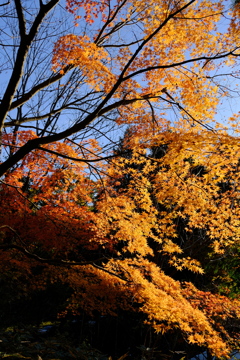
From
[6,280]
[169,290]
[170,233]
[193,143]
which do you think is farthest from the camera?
[170,233]

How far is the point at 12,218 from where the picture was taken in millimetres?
8727

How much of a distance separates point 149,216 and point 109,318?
3.90 metres

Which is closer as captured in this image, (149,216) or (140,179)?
(149,216)

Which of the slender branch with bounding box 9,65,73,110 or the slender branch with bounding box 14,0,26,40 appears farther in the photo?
the slender branch with bounding box 9,65,73,110

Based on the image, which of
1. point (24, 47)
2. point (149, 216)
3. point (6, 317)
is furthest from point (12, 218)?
point (24, 47)

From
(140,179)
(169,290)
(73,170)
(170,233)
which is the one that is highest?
(140,179)

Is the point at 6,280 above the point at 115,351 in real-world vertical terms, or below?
above

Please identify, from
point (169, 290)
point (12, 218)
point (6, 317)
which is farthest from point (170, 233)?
point (6, 317)

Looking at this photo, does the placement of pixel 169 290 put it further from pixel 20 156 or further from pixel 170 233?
pixel 20 156

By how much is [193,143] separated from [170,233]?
5868 mm

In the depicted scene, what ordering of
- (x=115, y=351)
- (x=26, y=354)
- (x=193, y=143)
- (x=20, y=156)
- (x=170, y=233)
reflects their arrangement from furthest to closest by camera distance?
(x=170, y=233) < (x=115, y=351) < (x=193, y=143) < (x=20, y=156) < (x=26, y=354)

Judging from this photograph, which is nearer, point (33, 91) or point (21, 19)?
point (21, 19)

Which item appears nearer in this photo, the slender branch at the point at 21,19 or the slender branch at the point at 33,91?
the slender branch at the point at 21,19

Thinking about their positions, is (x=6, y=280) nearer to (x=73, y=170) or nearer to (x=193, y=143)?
(x=73, y=170)
